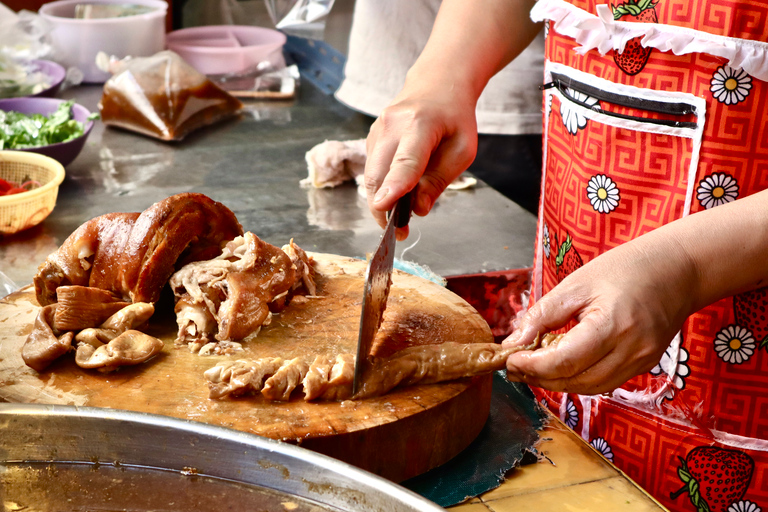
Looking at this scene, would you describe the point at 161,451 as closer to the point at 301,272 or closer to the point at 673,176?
the point at 301,272

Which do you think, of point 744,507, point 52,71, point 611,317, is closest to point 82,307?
point 611,317

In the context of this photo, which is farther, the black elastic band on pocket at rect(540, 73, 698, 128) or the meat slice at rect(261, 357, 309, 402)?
the black elastic band on pocket at rect(540, 73, 698, 128)

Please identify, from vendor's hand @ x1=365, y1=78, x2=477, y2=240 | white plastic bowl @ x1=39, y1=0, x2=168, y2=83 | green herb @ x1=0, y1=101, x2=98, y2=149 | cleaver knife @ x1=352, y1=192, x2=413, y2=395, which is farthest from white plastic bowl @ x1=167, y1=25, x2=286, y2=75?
cleaver knife @ x1=352, y1=192, x2=413, y2=395

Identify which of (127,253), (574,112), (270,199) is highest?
(574,112)

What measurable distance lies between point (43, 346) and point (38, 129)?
5.54 ft

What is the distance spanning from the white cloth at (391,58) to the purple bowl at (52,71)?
1441 millimetres

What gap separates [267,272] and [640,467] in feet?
3.33

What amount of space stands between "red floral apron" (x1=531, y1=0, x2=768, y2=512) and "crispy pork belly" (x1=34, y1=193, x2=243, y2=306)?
37.0 inches

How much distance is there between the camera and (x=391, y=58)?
358 cm

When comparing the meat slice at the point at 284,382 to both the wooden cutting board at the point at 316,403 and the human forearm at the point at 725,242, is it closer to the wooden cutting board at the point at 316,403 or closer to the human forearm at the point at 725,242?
the wooden cutting board at the point at 316,403

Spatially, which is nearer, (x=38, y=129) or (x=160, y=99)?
(x=38, y=129)

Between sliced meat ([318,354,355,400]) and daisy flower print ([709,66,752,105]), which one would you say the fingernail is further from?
daisy flower print ([709,66,752,105])

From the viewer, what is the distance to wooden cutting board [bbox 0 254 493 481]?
142 centimetres

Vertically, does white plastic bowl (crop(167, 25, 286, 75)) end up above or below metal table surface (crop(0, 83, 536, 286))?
above
